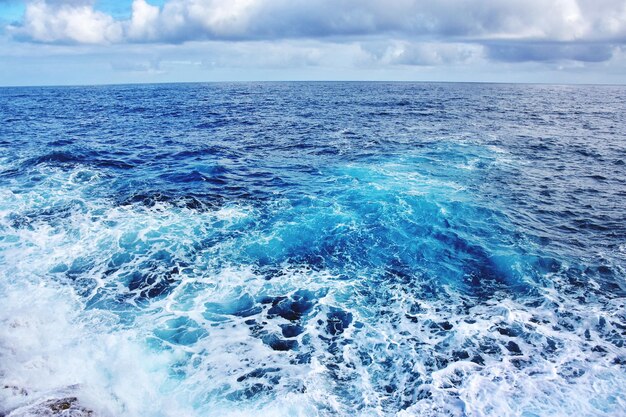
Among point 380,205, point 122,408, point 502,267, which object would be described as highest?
point 380,205

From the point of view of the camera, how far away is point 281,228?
2214 cm

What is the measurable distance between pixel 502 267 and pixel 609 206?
13871 millimetres

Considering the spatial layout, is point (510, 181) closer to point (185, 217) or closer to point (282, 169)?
point (282, 169)

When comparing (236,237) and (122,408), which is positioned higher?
(236,237)

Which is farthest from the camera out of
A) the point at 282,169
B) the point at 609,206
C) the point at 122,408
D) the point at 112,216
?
the point at 282,169

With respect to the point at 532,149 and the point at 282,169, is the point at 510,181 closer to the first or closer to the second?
the point at 532,149

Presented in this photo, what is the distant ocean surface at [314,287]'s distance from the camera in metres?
11.7

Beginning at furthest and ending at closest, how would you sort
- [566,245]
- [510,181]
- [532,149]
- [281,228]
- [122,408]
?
[532,149]
[510,181]
[281,228]
[566,245]
[122,408]

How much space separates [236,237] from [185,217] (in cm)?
484

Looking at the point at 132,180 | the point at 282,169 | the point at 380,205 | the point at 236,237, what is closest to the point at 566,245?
the point at 380,205

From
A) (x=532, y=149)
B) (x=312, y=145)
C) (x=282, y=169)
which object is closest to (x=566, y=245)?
(x=282, y=169)

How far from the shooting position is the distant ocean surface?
1173 cm

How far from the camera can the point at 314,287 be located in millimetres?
17141

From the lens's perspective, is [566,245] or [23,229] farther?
[23,229]
